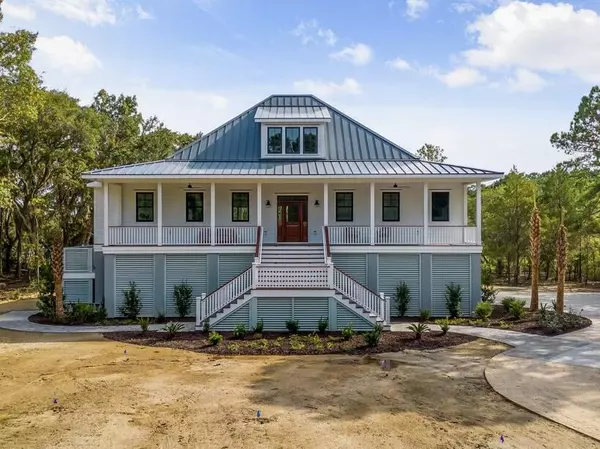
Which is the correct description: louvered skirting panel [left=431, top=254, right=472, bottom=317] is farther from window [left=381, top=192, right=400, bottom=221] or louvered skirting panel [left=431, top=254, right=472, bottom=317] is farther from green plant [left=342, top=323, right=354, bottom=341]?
green plant [left=342, top=323, right=354, bottom=341]

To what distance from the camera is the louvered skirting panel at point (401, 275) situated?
17891mm

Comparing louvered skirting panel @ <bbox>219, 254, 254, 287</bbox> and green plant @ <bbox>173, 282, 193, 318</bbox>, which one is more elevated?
louvered skirting panel @ <bbox>219, 254, 254, 287</bbox>

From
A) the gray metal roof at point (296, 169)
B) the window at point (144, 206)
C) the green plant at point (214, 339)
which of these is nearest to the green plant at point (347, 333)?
the green plant at point (214, 339)

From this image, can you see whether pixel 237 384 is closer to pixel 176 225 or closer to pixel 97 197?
pixel 176 225

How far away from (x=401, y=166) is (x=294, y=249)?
5.60 m

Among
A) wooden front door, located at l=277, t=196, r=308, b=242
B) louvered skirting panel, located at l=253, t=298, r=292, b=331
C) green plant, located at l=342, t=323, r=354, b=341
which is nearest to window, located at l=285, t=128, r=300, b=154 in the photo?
wooden front door, located at l=277, t=196, r=308, b=242

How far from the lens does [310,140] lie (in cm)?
2038

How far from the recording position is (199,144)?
811 inches

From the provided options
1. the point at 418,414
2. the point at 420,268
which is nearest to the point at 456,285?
the point at 420,268

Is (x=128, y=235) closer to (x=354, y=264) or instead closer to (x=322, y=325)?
(x=322, y=325)

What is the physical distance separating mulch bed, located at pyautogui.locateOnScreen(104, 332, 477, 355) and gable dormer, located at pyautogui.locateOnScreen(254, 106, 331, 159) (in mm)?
8435

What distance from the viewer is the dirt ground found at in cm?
703

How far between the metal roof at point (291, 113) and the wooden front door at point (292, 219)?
3501 mm

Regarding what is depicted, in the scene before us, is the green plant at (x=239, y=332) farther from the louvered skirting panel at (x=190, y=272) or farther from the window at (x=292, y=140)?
the window at (x=292, y=140)
